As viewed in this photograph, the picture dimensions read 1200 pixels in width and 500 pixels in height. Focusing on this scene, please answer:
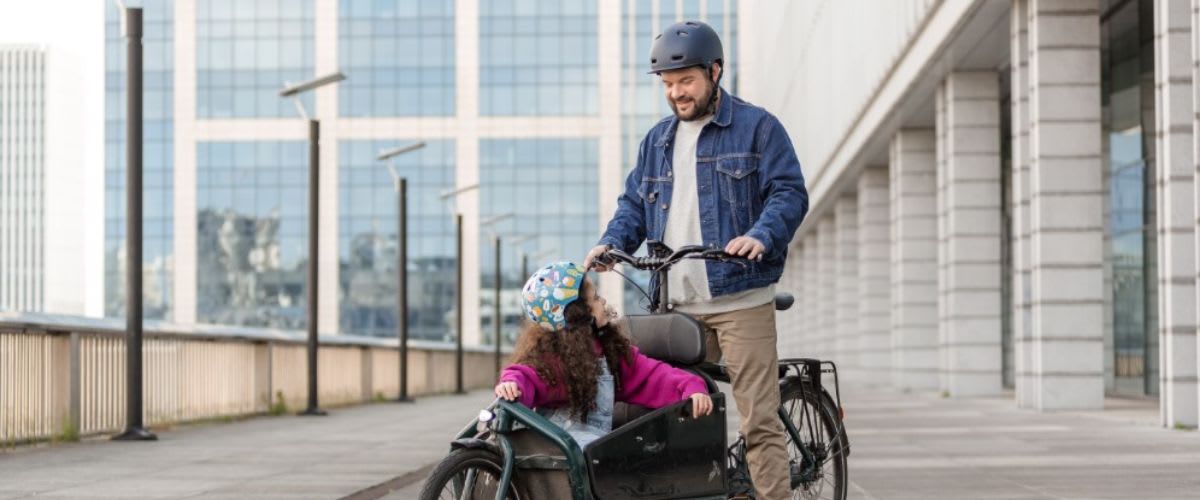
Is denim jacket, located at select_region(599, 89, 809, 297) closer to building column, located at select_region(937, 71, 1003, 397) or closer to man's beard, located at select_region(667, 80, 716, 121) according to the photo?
man's beard, located at select_region(667, 80, 716, 121)

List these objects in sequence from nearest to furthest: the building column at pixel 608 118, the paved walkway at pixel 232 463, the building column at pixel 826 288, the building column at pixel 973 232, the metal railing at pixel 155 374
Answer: the paved walkway at pixel 232 463 → the metal railing at pixel 155 374 → the building column at pixel 973 232 → the building column at pixel 826 288 → the building column at pixel 608 118

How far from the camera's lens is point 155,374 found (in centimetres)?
1878

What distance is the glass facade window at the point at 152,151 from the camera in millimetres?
89875

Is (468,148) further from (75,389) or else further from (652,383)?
(652,383)

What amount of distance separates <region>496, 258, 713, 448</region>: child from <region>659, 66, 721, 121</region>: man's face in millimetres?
897

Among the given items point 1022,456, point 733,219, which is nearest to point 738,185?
point 733,219

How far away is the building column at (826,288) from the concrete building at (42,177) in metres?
57.8

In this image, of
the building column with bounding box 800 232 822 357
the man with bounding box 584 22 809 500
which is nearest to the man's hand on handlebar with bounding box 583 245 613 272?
the man with bounding box 584 22 809 500

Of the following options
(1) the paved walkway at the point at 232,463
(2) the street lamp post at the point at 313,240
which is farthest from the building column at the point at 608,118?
(1) the paved walkway at the point at 232,463

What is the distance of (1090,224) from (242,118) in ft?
245

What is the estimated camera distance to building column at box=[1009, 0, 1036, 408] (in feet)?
68.3

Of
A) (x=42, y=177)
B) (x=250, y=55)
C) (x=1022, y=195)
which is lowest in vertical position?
(x=1022, y=195)

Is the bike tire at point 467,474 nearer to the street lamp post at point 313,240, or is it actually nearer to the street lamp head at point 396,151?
the street lamp post at point 313,240

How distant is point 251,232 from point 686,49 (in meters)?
85.6
